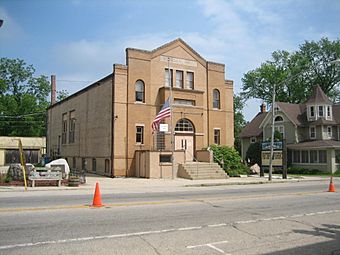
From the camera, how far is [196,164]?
98.0 ft

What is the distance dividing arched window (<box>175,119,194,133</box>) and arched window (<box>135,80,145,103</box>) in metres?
3.89

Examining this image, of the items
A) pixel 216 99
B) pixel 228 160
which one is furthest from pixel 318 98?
pixel 228 160

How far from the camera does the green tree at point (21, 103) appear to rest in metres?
65.9

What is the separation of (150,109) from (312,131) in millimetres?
24314

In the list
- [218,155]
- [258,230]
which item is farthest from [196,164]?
[258,230]

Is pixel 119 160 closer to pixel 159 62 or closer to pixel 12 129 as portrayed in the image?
pixel 159 62

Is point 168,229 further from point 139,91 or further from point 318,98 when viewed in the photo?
point 318,98

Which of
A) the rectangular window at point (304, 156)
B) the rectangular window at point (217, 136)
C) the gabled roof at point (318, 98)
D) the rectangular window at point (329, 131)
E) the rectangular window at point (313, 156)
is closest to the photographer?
the rectangular window at point (217, 136)

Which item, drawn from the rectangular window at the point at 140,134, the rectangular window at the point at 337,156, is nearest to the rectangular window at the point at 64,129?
the rectangular window at the point at 140,134

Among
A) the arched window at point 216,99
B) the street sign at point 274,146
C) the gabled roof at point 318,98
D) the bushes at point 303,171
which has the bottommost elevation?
the bushes at point 303,171

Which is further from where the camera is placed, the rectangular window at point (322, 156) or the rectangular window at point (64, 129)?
the rectangular window at point (64, 129)

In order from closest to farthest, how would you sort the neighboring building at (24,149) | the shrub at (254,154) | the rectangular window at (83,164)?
the rectangular window at (83,164), the shrub at (254,154), the neighboring building at (24,149)

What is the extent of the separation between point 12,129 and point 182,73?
4528 centimetres

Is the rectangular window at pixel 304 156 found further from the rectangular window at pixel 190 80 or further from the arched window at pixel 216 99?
the rectangular window at pixel 190 80
